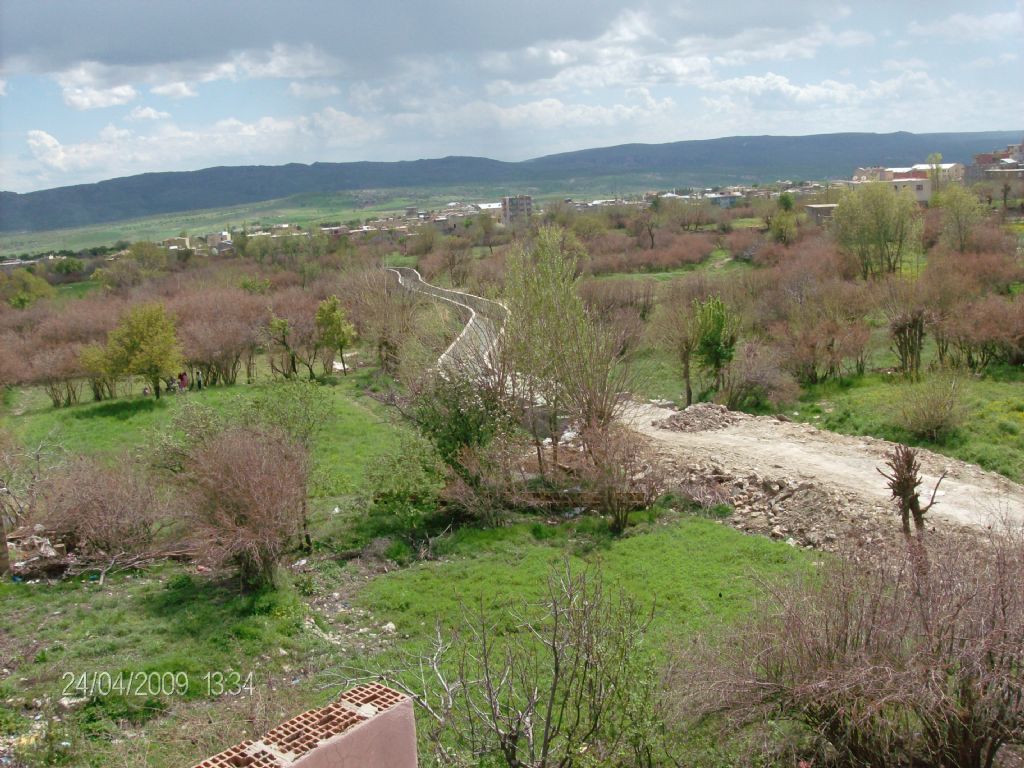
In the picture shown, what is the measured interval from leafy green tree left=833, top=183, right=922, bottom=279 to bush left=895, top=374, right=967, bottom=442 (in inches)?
1019

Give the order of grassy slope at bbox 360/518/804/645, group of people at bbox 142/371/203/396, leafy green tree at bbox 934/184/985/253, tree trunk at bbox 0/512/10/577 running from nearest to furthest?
grassy slope at bbox 360/518/804/645, tree trunk at bbox 0/512/10/577, group of people at bbox 142/371/203/396, leafy green tree at bbox 934/184/985/253

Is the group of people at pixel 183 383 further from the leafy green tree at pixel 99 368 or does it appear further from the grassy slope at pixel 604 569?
the grassy slope at pixel 604 569

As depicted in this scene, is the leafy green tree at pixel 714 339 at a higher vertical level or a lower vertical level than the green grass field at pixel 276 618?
higher

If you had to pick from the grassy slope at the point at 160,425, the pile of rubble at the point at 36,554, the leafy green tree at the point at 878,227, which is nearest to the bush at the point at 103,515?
the pile of rubble at the point at 36,554

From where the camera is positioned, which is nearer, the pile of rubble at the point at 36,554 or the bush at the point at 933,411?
the pile of rubble at the point at 36,554

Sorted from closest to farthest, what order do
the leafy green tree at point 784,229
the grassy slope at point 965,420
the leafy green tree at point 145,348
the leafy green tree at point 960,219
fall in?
the grassy slope at point 965,420 < the leafy green tree at point 145,348 < the leafy green tree at point 960,219 < the leafy green tree at point 784,229

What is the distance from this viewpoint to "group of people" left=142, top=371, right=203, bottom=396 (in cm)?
3850

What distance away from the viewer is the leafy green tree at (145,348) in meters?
35.4

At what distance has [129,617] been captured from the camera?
46.3ft

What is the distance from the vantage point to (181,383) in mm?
39719

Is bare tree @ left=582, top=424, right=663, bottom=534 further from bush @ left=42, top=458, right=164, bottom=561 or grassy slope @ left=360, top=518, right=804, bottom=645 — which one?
bush @ left=42, top=458, right=164, bottom=561

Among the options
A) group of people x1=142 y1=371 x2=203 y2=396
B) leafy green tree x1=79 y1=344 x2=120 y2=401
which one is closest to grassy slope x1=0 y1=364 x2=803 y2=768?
leafy green tree x1=79 y1=344 x2=120 y2=401

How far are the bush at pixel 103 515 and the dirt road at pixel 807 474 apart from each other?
12.8 m

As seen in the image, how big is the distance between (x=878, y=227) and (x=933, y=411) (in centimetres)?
2946
